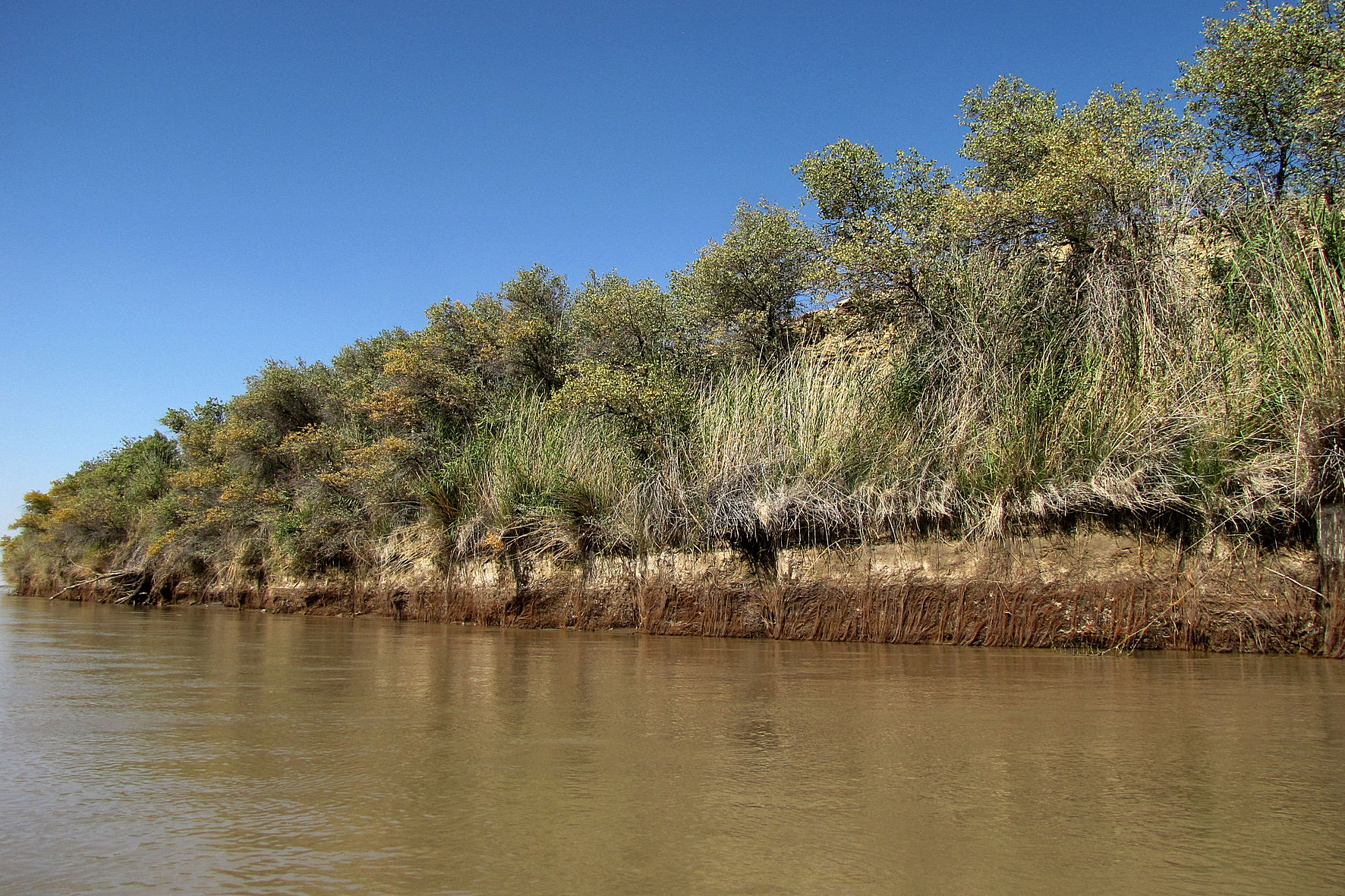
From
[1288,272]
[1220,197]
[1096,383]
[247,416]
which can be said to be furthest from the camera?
[247,416]

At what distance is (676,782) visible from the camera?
2.77 m

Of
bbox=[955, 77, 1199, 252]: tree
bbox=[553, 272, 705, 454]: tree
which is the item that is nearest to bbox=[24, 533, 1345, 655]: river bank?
bbox=[553, 272, 705, 454]: tree

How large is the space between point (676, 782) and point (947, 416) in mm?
6684

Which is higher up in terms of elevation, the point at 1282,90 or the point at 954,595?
the point at 1282,90

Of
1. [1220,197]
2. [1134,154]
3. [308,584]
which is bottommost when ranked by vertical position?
[308,584]

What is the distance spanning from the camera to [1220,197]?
8789 millimetres

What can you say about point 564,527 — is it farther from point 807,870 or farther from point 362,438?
point 807,870

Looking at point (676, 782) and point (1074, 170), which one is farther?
point (1074, 170)

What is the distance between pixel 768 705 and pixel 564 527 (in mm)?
6282

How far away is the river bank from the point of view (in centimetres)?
644

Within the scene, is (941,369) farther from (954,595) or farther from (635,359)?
(635,359)

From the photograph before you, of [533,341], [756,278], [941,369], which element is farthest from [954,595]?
[533,341]

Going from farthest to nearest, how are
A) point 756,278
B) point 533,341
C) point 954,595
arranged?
point 533,341 → point 756,278 → point 954,595

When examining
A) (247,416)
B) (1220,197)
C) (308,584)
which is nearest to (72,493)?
(247,416)
